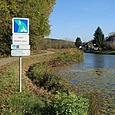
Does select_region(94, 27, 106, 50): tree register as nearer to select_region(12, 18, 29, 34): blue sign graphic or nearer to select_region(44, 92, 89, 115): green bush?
select_region(12, 18, 29, 34): blue sign graphic

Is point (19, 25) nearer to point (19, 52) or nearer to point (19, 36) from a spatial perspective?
point (19, 36)

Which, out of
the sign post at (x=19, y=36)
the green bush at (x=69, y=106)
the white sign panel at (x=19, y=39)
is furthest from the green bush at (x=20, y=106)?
the white sign panel at (x=19, y=39)

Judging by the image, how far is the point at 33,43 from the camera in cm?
1755

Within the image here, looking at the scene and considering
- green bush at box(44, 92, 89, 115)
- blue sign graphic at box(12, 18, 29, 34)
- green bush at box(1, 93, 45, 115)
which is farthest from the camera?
blue sign graphic at box(12, 18, 29, 34)

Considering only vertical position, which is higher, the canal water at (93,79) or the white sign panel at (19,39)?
the white sign panel at (19,39)

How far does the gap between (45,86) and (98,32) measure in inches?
2880

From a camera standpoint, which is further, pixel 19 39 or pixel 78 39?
pixel 78 39

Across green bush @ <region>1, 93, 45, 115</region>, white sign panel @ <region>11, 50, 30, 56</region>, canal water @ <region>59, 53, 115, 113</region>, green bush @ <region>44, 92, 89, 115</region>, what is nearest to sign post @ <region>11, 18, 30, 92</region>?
white sign panel @ <region>11, 50, 30, 56</region>

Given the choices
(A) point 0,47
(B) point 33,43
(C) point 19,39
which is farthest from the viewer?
(B) point 33,43

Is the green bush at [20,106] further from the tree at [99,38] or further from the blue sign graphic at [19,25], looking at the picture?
the tree at [99,38]

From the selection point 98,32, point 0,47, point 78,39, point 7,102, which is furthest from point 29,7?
point 78,39

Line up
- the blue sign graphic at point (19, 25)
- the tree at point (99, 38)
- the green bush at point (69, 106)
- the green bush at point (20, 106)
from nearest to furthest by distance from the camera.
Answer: the green bush at point (69, 106), the green bush at point (20, 106), the blue sign graphic at point (19, 25), the tree at point (99, 38)

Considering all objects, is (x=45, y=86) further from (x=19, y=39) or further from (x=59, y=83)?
(x=19, y=39)

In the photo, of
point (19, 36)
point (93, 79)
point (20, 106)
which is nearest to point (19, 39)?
point (19, 36)
